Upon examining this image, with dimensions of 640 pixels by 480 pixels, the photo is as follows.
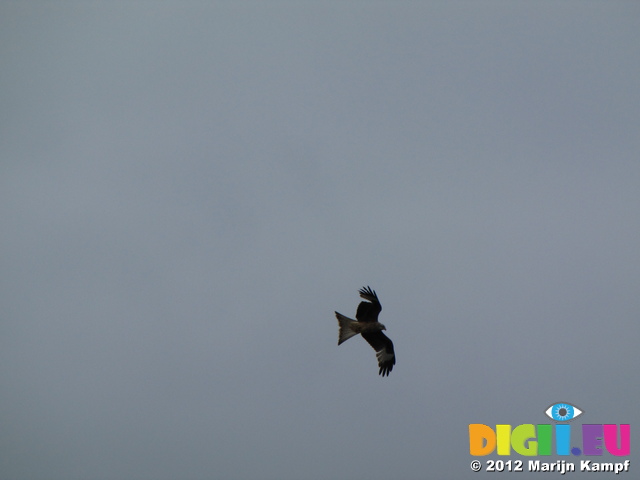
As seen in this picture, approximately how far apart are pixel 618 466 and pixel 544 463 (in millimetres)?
2835

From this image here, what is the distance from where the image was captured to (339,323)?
97.8ft

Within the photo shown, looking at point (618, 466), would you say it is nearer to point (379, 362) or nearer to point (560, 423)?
point (560, 423)

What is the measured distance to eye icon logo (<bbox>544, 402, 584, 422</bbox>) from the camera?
1427 inches

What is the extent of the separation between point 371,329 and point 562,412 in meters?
11.5

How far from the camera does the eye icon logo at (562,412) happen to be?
36.2m

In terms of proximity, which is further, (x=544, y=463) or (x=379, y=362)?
(x=544, y=463)

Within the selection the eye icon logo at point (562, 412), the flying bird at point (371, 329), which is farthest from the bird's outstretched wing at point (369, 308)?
the eye icon logo at point (562, 412)

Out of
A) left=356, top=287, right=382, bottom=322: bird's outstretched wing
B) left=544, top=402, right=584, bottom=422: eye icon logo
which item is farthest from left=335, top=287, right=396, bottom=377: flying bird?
left=544, top=402, right=584, bottom=422: eye icon logo

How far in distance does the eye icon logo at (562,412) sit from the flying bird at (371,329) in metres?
8.87

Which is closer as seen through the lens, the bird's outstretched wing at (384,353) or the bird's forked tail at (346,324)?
the bird's forked tail at (346,324)

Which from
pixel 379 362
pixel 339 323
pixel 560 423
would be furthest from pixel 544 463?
pixel 339 323

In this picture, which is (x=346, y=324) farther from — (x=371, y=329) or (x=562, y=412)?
(x=562, y=412)

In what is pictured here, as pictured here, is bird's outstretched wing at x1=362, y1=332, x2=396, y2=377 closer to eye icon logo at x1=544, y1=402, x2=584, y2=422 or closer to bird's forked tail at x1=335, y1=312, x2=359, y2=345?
bird's forked tail at x1=335, y1=312, x2=359, y2=345

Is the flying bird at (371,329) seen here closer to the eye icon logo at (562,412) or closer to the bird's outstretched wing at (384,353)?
the bird's outstretched wing at (384,353)
